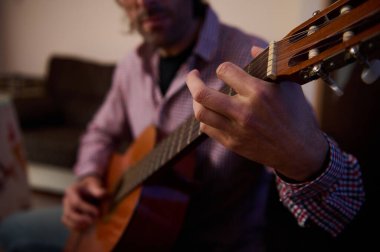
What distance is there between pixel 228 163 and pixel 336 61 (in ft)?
1.74

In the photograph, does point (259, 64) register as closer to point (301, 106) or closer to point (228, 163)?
point (301, 106)

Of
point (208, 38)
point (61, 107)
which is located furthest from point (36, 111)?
point (208, 38)

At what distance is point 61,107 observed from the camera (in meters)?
2.83

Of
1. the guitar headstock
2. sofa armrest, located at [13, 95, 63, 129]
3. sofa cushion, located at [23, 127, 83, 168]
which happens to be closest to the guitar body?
the guitar headstock

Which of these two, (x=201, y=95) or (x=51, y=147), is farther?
(x=51, y=147)

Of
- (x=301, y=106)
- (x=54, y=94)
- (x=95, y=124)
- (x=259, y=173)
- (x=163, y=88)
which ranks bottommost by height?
(x=54, y=94)

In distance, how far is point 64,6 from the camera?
2.98 m

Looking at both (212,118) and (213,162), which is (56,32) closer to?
(213,162)

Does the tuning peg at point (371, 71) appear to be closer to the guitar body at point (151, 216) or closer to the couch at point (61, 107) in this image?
the guitar body at point (151, 216)

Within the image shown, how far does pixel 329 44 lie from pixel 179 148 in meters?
0.33

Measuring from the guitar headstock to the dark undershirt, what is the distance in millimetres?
552

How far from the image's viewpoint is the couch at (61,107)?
2.30 meters

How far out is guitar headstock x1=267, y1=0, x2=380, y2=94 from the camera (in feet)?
1.14

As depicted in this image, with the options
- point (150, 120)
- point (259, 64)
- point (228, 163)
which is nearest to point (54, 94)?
point (150, 120)
